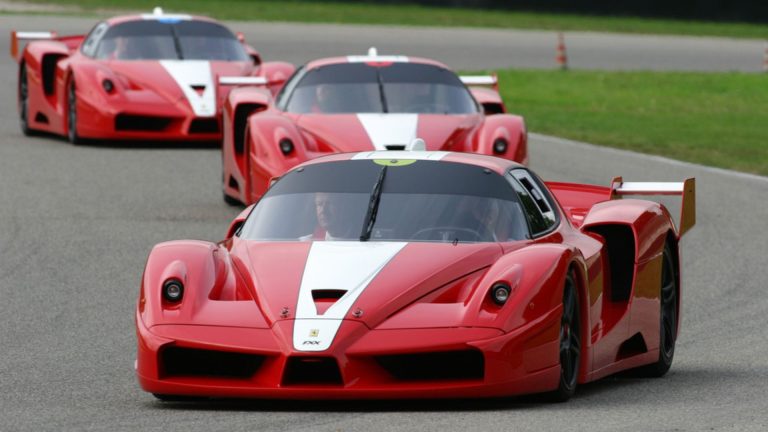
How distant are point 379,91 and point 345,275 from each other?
826 cm

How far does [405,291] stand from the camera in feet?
24.5

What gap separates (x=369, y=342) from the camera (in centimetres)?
718

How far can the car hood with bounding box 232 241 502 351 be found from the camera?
731cm

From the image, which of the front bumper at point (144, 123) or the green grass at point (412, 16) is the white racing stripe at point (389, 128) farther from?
the green grass at point (412, 16)

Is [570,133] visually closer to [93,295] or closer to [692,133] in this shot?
[692,133]

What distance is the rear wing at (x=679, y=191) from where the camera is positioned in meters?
9.49

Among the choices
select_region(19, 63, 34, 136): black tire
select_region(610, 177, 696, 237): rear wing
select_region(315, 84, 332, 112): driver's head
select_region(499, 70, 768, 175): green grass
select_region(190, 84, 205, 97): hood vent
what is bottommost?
select_region(499, 70, 768, 175): green grass

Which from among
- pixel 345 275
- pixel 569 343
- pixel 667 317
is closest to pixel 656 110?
pixel 667 317

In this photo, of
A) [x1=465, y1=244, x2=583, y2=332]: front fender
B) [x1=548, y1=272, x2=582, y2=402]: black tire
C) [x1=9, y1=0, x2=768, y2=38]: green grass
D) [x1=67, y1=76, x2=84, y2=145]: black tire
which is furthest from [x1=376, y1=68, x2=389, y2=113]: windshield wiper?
[x1=9, y1=0, x2=768, y2=38]: green grass

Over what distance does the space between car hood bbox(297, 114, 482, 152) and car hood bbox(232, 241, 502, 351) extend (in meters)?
6.29

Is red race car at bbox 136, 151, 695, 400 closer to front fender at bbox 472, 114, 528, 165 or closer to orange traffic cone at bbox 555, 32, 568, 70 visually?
front fender at bbox 472, 114, 528, 165

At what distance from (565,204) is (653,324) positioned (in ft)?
4.32

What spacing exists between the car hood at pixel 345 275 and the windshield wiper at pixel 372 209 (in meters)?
0.15

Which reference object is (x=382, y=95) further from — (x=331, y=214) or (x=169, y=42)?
(x=331, y=214)
